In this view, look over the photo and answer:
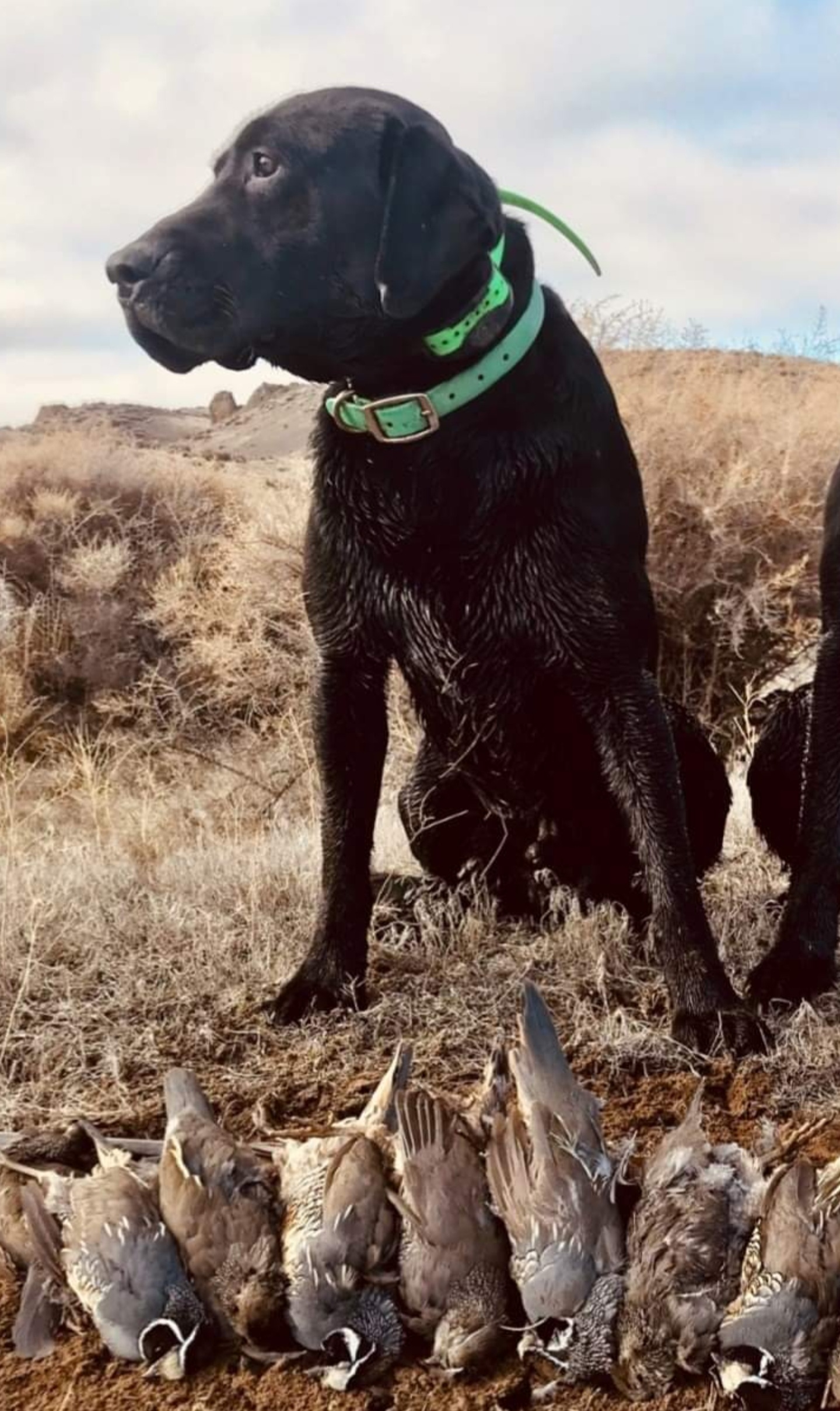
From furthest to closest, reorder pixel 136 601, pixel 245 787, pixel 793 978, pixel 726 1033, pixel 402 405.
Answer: pixel 136 601 → pixel 245 787 → pixel 793 978 → pixel 726 1033 → pixel 402 405

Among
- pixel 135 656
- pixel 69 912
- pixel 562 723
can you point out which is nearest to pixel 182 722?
pixel 135 656

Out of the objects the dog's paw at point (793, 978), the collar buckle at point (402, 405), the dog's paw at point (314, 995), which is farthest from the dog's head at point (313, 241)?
the dog's paw at point (793, 978)

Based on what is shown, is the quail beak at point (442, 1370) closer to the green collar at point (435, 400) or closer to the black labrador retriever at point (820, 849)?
the black labrador retriever at point (820, 849)

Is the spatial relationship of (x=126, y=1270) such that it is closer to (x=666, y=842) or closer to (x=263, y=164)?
(x=666, y=842)

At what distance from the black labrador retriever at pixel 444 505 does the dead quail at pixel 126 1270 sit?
119 centimetres

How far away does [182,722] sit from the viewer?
11609 mm

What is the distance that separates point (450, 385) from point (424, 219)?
1.20ft

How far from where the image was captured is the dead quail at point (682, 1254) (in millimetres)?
2434

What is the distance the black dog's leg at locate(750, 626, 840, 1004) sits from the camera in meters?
3.86

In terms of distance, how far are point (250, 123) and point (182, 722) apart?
8523mm

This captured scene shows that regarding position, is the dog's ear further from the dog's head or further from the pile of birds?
the pile of birds

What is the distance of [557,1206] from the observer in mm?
2547

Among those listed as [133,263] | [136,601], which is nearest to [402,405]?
[133,263]

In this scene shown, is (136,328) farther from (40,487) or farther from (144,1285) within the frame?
(40,487)
